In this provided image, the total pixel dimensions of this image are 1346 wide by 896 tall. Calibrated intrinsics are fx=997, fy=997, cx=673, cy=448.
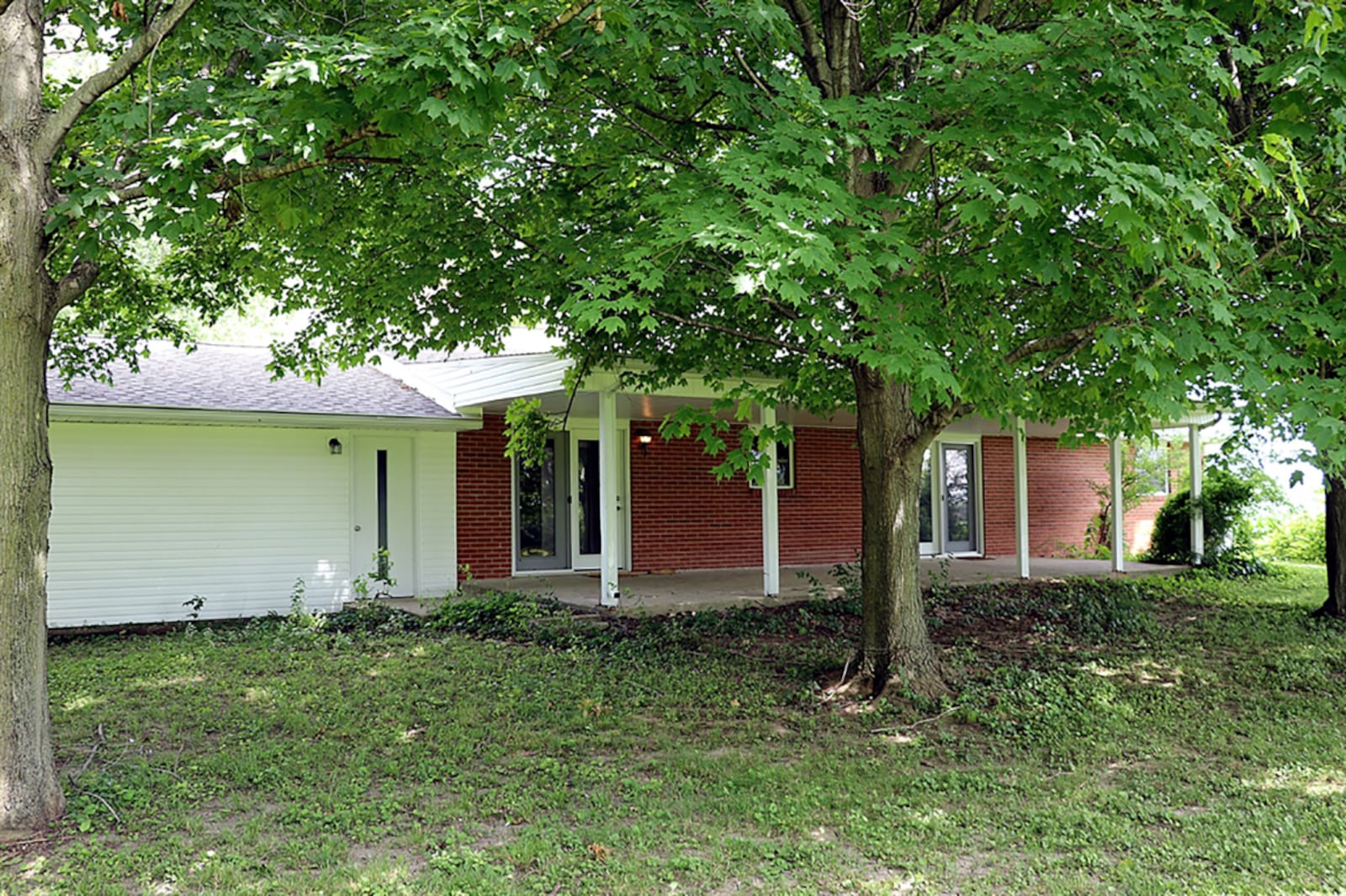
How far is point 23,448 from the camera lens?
4.50 meters

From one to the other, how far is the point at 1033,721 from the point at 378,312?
560 centimetres

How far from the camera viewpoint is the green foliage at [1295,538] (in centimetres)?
2003

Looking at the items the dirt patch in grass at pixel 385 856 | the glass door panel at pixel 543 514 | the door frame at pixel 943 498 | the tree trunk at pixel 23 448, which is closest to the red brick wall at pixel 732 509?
the glass door panel at pixel 543 514

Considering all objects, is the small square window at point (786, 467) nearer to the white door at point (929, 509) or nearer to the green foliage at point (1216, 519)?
the white door at point (929, 509)

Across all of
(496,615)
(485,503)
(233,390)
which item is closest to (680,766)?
(496,615)

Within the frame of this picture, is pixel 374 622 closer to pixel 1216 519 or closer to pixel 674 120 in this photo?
pixel 674 120

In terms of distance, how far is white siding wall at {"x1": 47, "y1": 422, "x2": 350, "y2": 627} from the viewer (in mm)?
10625

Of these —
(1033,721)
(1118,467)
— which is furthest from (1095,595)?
(1033,721)

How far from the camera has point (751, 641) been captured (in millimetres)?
9242

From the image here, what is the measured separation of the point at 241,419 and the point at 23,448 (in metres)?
6.95

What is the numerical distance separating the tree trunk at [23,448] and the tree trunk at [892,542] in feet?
16.1

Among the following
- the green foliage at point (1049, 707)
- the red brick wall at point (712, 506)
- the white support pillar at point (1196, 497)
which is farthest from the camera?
the white support pillar at point (1196, 497)

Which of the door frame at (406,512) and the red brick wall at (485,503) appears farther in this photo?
the red brick wall at (485,503)

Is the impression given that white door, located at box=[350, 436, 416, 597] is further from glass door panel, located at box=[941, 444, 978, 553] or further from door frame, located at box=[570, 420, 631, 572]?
glass door panel, located at box=[941, 444, 978, 553]
